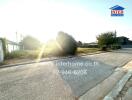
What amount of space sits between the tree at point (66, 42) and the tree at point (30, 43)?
1582 inches

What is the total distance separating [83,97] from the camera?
6.07 m

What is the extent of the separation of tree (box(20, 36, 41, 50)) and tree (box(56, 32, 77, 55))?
4019 cm

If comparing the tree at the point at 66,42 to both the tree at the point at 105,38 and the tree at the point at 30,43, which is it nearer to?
the tree at the point at 105,38

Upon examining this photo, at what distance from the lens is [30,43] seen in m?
70.9

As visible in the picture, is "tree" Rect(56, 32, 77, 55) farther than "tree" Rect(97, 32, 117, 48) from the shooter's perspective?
No

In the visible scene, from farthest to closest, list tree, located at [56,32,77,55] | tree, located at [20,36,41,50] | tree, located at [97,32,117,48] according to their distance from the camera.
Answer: tree, located at [20,36,41,50]
tree, located at [97,32,117,48]
tree, located at [56,32,77,55]

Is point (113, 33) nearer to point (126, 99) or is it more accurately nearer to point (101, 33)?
point (101, 33)

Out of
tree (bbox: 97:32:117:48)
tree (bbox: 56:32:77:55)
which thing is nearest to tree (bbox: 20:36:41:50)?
tree (bbox: 97:32:117:48)

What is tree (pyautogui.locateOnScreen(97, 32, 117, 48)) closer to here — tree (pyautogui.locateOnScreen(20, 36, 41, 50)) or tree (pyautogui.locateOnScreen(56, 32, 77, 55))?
tree (pyautogui.locateOnScreen(56, 32, 77, 55))

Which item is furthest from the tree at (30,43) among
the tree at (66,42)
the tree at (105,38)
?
the tree at (66,42)

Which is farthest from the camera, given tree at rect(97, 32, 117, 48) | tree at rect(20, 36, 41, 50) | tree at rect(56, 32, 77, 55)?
tree at rect(20, 36, 41, 50)

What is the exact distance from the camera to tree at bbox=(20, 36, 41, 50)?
69.7m

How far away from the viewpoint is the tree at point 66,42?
99.2 feet

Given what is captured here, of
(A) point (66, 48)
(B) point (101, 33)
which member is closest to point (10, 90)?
(A) point (66, 48)
